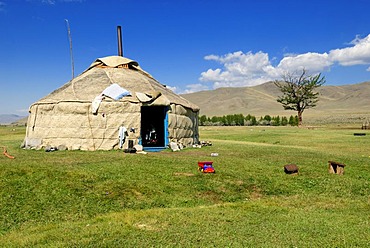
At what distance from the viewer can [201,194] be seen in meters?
7.71

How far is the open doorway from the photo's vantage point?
18.7 meters

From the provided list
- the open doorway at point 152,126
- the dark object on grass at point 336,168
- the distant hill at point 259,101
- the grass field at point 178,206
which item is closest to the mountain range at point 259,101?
the distant hill at point 259,101

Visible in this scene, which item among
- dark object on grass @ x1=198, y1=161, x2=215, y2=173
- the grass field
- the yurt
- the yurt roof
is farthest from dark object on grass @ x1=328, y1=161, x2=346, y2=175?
the yurt roof

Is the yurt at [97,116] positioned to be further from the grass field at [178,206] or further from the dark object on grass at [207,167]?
the dark object on grass at [207,167]

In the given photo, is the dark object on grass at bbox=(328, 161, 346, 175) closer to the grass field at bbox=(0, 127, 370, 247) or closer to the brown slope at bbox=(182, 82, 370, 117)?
the grass field at bbox=(0, 127, 370, 247)

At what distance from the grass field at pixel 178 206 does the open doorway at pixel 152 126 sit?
25.8 feet

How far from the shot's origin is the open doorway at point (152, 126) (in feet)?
61.2

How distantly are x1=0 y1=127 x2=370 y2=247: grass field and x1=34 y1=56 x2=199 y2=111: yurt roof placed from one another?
18.0 feet

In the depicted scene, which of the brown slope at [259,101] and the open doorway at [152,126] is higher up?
the brown slope at [259,101]

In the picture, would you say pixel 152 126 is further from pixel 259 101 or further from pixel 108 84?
pixel 259 101

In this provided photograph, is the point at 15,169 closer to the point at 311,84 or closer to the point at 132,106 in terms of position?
the point at 132,106

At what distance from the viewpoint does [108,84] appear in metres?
16.4

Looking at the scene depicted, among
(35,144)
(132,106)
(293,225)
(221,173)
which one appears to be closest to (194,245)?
(293,225)

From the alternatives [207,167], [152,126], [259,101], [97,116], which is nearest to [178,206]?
[207,167]
